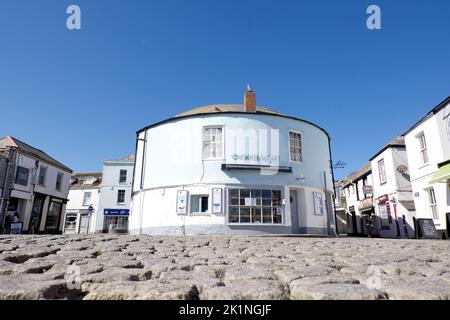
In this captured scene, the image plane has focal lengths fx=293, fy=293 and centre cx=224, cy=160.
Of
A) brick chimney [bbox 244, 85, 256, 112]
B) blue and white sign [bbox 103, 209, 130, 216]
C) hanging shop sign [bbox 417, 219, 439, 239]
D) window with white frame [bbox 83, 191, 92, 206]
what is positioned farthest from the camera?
window with white frame [bbox 83, 191, 92, 206]

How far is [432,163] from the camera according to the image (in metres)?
14.7

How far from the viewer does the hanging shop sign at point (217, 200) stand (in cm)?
1473

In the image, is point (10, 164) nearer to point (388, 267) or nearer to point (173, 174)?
point (173, 174)

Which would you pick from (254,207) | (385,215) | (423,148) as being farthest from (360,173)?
(254,207)

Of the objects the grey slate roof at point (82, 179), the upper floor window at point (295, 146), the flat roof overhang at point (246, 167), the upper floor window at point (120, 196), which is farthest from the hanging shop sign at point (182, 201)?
the grey slate roof at point (82, 179)

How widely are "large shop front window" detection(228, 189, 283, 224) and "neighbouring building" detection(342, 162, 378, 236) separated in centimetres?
1410

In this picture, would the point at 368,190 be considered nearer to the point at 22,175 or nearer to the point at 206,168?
the point at 206,168

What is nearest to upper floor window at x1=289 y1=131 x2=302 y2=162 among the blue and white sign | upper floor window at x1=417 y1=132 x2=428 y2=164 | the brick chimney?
the brick chimney

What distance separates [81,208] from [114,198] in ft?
25.6

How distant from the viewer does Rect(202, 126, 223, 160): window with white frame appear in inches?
623

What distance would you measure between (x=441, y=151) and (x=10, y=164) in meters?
28.3

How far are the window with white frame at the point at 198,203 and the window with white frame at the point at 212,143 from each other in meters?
2.09

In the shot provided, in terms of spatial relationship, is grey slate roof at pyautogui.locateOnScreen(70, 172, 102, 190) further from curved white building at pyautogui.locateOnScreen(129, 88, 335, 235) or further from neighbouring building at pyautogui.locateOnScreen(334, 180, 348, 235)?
neighbouring building at pyautogui.locateOnScreen(334, 180, 348, 235)

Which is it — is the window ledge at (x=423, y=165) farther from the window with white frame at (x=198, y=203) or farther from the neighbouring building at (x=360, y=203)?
the window with white frame at (x=198, y=203)
